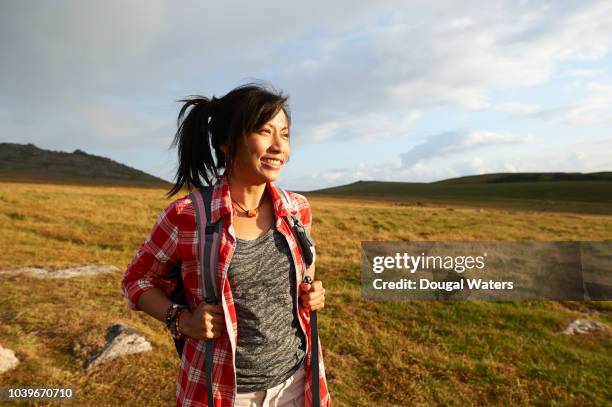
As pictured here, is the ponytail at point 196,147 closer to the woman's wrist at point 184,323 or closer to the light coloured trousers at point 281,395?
the woman's wrist at point 184,323

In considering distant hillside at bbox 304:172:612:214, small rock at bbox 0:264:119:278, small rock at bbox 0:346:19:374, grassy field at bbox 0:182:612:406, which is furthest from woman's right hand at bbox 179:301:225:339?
distant hillside at bbox 304:172:612:214

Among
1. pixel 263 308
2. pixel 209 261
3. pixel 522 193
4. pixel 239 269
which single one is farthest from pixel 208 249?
pixel 522 193

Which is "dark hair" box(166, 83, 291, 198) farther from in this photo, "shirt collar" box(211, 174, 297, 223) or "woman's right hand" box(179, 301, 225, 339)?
"woman's right hand" box(179, 301, 225, 339)

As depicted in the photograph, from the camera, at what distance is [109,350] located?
5781 mm

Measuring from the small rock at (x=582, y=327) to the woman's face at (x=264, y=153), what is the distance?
8.00m

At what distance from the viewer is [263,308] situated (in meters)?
2.28

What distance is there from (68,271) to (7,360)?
5044 mm

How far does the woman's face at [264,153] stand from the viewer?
2.32 metres

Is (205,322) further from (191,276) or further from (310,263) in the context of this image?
(310,263)

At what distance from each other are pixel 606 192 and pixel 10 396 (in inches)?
3445

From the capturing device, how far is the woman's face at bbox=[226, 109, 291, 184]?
232 cm

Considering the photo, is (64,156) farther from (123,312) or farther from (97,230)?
(123,312)

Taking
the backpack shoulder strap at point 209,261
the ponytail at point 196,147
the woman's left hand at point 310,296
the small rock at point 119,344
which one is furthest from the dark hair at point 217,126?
the small rock at point 119,344

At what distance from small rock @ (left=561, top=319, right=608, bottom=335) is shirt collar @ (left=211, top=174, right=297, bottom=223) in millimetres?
7838
